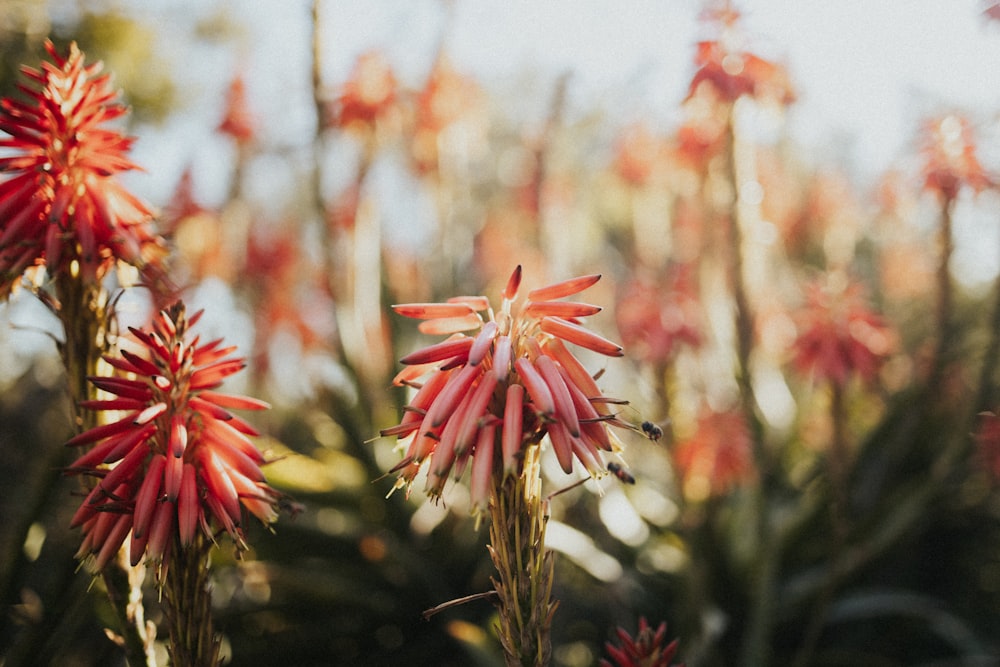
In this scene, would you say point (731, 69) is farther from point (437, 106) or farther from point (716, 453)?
point (437, 106)

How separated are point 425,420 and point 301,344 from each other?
16.7 ft

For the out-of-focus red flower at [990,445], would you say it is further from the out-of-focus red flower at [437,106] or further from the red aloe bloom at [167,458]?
the out-of-focus red flower at [437,106]

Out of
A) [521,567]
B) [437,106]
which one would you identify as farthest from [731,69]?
[521,567]

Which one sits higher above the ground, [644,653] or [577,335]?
[577,335]

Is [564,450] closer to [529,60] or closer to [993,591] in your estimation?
[993,591]

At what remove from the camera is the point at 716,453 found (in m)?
3.46

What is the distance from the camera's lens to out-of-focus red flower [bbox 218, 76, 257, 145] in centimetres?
496

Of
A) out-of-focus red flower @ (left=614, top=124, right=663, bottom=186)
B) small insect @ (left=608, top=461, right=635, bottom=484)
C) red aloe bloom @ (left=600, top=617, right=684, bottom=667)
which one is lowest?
red aloe bloom @ (left=600, top=617, right=684, bottom=667)

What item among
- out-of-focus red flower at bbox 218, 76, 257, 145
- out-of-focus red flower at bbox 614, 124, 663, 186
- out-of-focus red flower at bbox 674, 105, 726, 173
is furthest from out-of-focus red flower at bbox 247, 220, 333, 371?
out-of-focus red flower at bbox 674, 105, 726, 173

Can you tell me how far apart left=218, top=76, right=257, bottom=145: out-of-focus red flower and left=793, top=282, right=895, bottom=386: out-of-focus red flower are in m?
4.01

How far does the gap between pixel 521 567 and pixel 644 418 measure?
3096 mm

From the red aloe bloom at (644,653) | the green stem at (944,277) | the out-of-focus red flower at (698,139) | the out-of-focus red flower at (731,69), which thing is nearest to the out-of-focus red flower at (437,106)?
the out-of-focus red flower at (698,139)

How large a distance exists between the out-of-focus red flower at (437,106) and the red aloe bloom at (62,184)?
3.15m

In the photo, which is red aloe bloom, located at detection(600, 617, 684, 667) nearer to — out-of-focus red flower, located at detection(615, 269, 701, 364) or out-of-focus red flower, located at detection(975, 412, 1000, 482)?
out-of-focus red flower, located at detection(615, 269, 701, 364)
